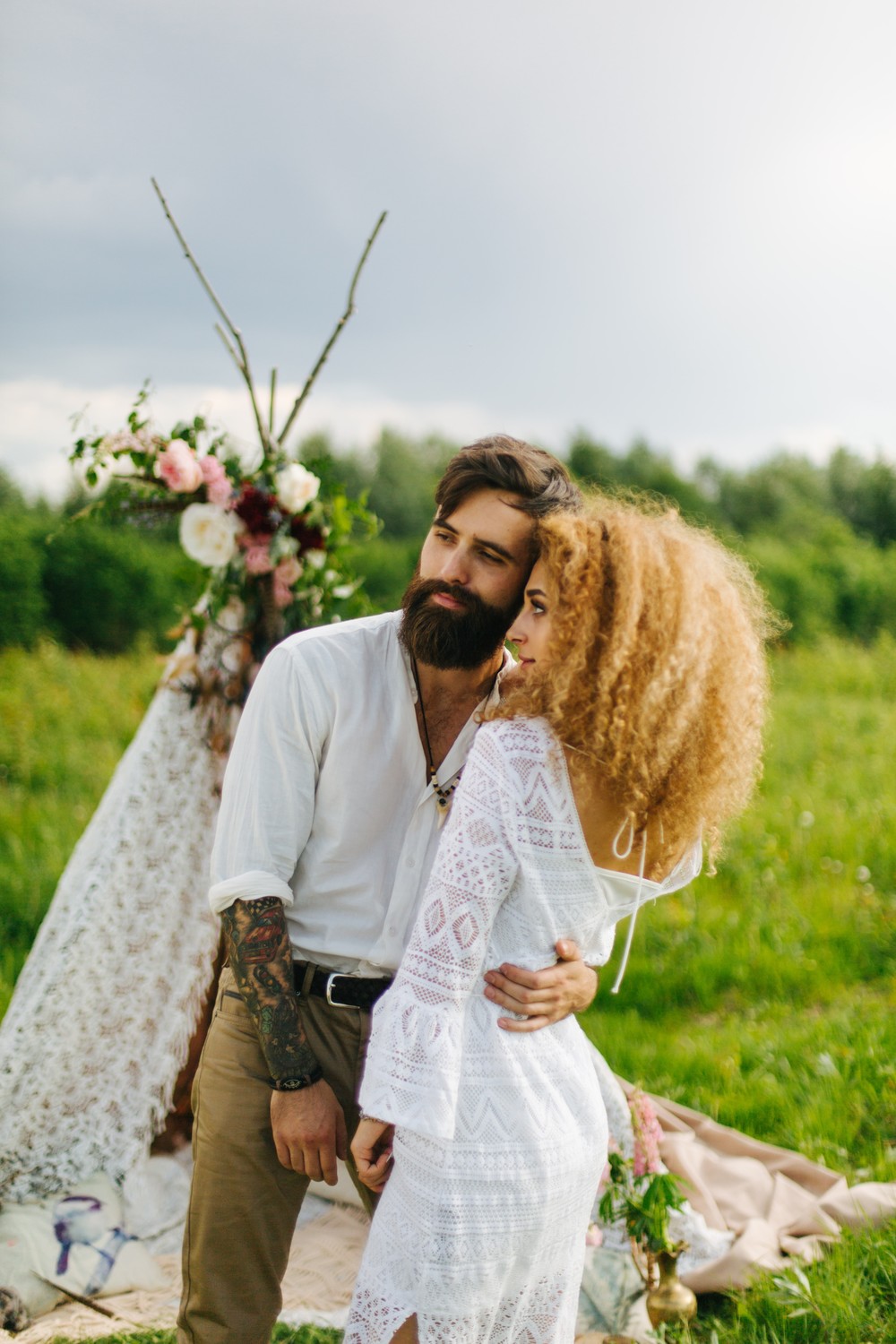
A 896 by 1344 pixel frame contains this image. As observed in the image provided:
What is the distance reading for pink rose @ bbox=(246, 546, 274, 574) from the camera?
3.67 meters

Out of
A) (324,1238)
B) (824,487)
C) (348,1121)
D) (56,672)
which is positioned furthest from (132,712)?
(824,487)

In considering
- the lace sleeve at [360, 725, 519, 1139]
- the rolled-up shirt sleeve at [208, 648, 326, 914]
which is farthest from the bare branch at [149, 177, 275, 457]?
the lace sleeve at [360, 725, 519, 1139]

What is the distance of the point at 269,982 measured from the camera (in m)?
2.39

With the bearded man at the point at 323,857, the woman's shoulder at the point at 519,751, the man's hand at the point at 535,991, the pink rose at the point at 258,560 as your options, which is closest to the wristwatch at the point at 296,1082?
the bearded man at the point at 323,857

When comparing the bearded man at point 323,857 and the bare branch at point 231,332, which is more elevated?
the bare branch at point 231,332

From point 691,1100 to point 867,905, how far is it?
250 centimetres

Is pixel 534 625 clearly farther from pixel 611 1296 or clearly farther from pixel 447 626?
pixel 611 1296

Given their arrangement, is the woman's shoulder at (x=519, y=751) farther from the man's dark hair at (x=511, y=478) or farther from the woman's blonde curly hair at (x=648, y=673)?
the man's dark hair at (x=511, y=478)

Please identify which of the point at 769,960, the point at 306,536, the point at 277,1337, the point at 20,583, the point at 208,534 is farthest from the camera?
the point at 20,583

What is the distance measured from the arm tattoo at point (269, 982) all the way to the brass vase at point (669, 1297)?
54.2 inches

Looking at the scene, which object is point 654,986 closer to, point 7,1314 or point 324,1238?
point 324,1238

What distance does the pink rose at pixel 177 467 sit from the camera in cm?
352

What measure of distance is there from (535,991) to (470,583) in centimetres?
109

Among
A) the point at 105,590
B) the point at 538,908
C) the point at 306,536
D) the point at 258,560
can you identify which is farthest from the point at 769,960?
the point at 105,590
